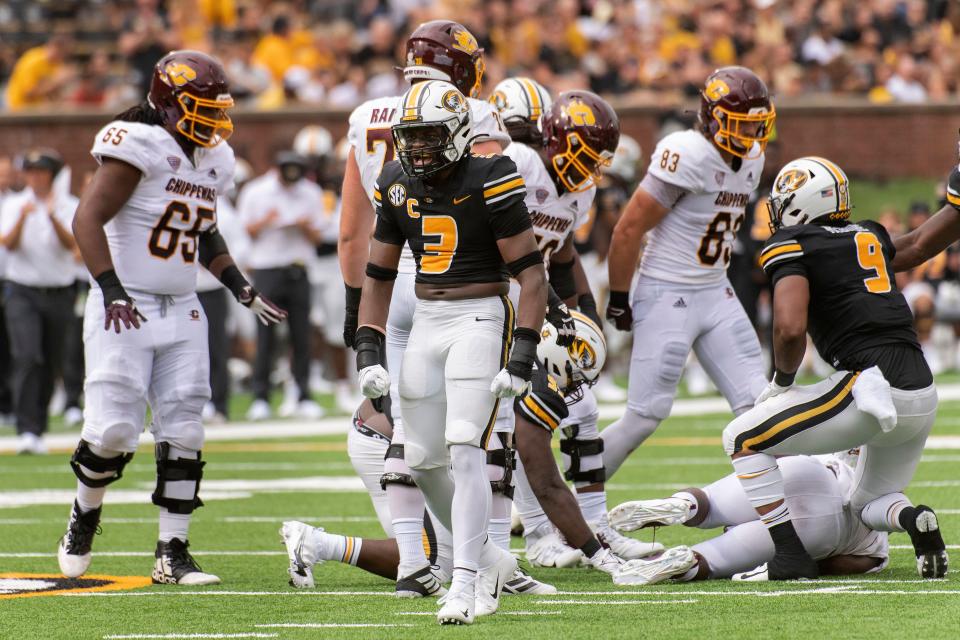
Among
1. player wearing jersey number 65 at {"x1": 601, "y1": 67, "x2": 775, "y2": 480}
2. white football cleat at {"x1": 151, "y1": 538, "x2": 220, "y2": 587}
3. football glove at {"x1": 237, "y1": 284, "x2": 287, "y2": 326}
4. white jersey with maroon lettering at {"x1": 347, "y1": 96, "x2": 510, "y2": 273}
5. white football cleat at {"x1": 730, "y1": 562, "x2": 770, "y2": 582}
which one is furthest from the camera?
player wearing jersey number 65 at {"x1": 601, "y1": 67, "x2": 775, "y2": 480}

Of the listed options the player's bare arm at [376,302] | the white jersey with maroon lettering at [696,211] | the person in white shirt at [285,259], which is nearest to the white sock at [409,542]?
the player's bare arm at [376,302]

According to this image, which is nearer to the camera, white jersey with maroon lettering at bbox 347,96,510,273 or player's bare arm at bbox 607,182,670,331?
white jersey with maroon lettering at bbox 347,96,510,273

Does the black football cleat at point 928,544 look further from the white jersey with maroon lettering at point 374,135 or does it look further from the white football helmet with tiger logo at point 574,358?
the white jersey with maroon lettering at point 374,135

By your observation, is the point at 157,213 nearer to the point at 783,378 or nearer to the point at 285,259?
the point at 783,378

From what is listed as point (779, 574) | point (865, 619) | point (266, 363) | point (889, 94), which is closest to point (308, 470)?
point (266, 363)

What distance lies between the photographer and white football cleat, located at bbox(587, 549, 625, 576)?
6191 millimetres

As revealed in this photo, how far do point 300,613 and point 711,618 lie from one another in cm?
136

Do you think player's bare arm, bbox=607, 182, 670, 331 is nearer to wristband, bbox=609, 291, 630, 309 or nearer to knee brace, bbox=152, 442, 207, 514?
wristband, bbox=609, 291, 630, 309

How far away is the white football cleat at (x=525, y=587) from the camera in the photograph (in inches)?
228

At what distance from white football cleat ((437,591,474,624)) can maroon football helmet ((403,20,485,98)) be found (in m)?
2.17

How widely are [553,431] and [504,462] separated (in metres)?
0.68

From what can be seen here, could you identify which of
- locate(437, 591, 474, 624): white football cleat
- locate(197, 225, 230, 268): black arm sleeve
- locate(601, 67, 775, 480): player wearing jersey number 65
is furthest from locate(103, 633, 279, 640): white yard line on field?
locate(601, 67, 775, 480): player wearing jersey number 65

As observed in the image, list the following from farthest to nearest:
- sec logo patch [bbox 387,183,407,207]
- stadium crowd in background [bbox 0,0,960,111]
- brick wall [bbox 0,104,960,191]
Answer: stadium crowd in background [bbox 0,0,960,111], brick wall [bbox 0,104,960,191], sec logo patch [bbox 387,183,407,207]

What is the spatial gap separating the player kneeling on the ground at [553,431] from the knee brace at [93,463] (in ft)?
5.19
